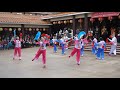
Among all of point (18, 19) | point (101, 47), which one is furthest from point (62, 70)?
point (18, 19)

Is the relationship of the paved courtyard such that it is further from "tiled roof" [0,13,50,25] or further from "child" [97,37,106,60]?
"tiled roof" [0,13,50,25]

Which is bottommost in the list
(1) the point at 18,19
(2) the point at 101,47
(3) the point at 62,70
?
(3) the point at 62,70

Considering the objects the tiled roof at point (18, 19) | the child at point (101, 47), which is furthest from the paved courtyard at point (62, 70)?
the tiled roof at point (18, 19)

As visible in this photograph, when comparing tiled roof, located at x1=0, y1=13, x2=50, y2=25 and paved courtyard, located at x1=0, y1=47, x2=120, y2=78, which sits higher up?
tiled roof, located at x1=0, y1=13, x2=50, y2=25

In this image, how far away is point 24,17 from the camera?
28.2 metres

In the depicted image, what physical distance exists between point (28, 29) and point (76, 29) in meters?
5.96

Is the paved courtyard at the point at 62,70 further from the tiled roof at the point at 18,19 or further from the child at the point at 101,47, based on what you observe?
the tiled roof at the point at 18,19

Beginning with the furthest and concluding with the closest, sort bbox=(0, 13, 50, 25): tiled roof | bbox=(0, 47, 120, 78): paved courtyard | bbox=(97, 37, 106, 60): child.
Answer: bbox=(0, 13, 50, 25): tiled roof → bbox=(97, 37, 106, 60): child → bbox=(0, 47, 120, 78): paved courtyard

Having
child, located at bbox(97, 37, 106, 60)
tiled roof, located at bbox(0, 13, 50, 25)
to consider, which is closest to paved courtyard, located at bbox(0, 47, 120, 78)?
child, located at bbox(97, 37, 106, 60)

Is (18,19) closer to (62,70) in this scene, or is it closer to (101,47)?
(101,47)

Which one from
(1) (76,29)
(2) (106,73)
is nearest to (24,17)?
(1) (76,29)
